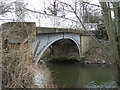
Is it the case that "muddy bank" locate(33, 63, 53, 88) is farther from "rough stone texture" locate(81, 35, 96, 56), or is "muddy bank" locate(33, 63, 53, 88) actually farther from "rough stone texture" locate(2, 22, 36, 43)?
"rough stone texture" locate(81, 35, 96, 56)

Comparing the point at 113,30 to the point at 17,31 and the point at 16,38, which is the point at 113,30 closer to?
the point at 16,38

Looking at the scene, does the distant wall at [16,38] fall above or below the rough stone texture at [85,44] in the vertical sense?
above

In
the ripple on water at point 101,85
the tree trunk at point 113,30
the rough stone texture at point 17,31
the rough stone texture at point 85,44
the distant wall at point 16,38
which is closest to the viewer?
the tree trunk at point 113,30

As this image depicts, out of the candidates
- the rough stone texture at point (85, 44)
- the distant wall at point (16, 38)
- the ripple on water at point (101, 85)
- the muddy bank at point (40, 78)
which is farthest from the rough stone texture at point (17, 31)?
the rough stone texture at point (85, 44)

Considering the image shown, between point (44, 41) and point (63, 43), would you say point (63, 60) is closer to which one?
point (63, 43)

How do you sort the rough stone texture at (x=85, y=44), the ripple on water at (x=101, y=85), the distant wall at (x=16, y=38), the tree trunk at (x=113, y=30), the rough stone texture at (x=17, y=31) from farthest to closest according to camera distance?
the rough stone texture at (x=85, y=44)
the ripple on water at (x=101, y=85)
the rough stone texture at (x=17, y=31)
the distant wall at (x=16, y=38)
the tree trunk at (x=113, y=30)

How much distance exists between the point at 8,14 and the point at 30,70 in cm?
263

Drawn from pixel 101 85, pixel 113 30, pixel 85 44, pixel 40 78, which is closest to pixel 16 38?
pixel 40 78

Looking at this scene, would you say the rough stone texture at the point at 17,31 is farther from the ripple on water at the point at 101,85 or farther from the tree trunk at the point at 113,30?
the ripple on water at the point at 101,85

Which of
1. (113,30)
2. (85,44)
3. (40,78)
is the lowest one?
(85,44)

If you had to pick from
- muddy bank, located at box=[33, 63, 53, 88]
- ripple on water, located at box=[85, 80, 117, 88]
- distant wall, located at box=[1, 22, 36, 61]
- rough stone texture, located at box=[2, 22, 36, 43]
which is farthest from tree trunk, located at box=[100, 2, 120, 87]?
ripple on water, located at box=[85, 80, 117, 88]

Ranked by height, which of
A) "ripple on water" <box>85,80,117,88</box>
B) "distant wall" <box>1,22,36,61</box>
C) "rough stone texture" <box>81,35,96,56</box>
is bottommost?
"ripple on water" <box>85,80,117,88</box>

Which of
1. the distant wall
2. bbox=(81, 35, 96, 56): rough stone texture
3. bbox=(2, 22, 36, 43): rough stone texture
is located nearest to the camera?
the distant wall

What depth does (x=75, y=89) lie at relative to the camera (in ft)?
26.7
